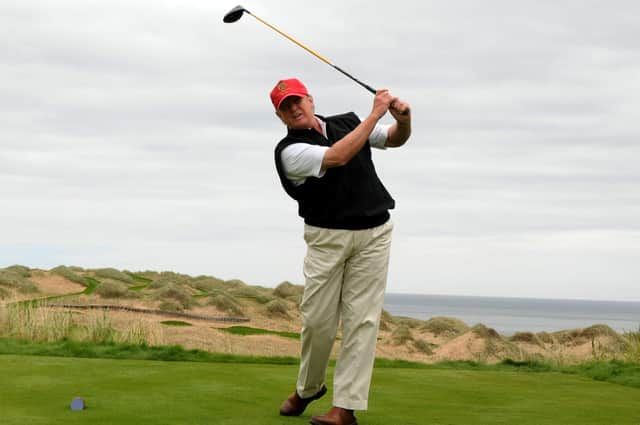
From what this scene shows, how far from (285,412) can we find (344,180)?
152 cm

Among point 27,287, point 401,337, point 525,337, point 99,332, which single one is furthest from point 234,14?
point 525,337

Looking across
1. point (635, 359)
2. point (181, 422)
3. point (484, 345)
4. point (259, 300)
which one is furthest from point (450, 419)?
point (259, 300)

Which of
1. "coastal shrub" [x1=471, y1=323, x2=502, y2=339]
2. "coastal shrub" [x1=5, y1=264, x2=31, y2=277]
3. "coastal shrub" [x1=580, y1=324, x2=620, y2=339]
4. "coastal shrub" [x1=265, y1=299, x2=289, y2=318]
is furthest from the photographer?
"coastal shrub" [x1=5, y1=264, x2=31, y2=277]

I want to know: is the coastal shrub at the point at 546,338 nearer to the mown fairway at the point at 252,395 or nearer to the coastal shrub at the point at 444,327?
the coastal shrub at the point at 444,327

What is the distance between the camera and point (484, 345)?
20469 millimetres

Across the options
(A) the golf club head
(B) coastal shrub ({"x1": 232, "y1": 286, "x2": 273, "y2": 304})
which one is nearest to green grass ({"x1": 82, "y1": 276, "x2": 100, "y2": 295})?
(B) coastal shrub ({"x1": 232, "y1": 286, "x2": 273, "y2": 304})

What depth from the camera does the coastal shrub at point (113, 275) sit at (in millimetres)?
33134

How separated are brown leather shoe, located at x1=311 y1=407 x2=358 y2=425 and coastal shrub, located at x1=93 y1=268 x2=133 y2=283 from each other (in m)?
28.4

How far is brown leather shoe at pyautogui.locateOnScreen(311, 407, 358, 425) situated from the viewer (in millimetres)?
5047

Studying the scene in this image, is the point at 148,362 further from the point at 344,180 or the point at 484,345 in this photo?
the point at 484,345

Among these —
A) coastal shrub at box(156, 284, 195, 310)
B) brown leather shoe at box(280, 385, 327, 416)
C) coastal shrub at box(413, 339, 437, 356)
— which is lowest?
coastal shrub at box(413, 339, 437, 356)

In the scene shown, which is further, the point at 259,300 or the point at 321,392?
the point at 259,300

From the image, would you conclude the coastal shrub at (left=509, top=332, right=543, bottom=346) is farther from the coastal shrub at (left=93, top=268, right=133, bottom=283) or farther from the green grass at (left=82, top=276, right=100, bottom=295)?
the green grass at (left=82, top=276, right=100, bottom=295)

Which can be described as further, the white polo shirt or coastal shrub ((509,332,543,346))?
coastal shrub ((509,332,543,346))
